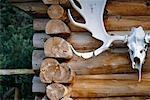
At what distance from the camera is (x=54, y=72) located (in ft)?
15.9

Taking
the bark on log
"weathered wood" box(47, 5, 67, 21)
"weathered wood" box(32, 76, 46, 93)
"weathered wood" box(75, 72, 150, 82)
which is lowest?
"weathered wood" box(32, 76, 46, 93)

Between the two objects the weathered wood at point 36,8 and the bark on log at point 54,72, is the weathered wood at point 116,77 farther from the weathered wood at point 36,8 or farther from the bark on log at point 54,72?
the weathered wood at point 36,8

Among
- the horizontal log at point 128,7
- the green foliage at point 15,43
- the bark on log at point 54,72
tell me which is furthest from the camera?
the green foliage at point 15,43

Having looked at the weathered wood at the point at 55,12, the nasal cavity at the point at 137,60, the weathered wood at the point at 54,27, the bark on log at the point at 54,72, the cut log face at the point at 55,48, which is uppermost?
the weathered wood at the point at 55,12

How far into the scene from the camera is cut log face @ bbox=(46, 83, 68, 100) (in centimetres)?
479

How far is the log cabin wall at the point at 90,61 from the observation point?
15.9ft

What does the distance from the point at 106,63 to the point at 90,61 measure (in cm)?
15

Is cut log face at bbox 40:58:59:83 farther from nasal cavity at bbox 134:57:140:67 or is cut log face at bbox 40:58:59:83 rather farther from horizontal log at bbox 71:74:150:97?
nasal cavity at bbox 134:57:140:67

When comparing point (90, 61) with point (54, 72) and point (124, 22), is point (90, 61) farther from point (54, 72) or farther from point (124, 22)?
point (124, 22)

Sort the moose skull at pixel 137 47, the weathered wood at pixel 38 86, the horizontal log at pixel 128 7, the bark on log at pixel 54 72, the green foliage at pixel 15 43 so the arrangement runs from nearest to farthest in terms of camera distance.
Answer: the moose skull at pixel 137 47 → the bark on log at pixel 54 72 → the horizontal log at pixel 128 7 → the weathered wood at pixel 38 86 → the green foliage at pixel 15 43

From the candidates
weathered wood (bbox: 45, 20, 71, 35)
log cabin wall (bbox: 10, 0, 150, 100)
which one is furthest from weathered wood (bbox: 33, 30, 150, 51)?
weathered wood (bbox: 45, 20, 71, 35)

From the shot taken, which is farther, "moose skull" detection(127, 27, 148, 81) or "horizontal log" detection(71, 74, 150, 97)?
"horizontal log" detection(71, 74, 150, 97)

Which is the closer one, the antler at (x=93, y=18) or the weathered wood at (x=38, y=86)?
the antler at (x=93, y=18)

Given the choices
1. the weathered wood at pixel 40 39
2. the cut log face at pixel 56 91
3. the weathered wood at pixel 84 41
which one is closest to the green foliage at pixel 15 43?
the weathered wood at pixel 40 39
